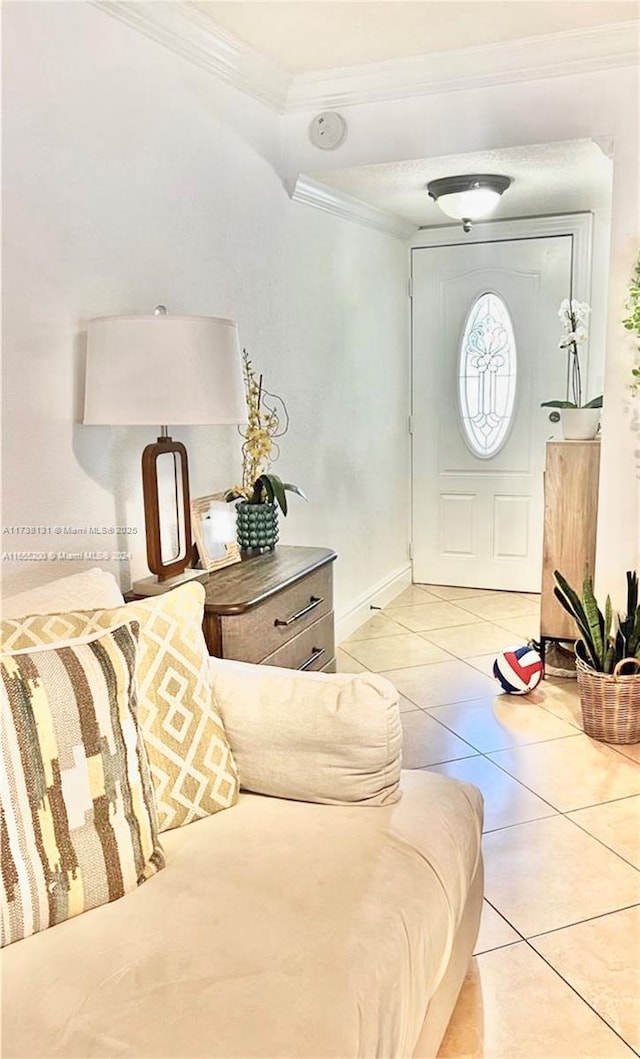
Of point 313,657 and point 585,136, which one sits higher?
point 585,136

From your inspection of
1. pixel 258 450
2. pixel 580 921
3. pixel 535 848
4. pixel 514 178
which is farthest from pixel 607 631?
pixel 514 178

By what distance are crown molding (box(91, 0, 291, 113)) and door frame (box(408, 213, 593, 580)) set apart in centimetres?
189

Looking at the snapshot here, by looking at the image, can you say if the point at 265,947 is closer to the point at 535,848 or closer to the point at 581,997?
the point at 581,997

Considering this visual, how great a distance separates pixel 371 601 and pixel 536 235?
7.44 ft

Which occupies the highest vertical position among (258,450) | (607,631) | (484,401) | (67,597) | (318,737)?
(484,401)

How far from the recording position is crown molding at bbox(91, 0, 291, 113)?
249 cm

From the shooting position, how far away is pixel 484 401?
5215mm

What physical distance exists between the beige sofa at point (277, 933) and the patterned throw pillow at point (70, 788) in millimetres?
50

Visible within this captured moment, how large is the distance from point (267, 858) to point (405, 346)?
415 centimetres

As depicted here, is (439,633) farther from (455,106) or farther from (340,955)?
(340,955)

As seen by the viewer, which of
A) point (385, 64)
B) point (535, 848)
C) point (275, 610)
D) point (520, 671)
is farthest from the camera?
point (520, 671)

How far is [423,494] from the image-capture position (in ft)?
17.9

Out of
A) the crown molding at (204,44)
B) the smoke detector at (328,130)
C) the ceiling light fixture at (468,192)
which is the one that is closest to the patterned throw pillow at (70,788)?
the crown molding at (204,44)

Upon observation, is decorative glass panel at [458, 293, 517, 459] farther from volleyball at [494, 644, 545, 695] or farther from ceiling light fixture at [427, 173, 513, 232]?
volleyball at [494, 644, 545, 695]
